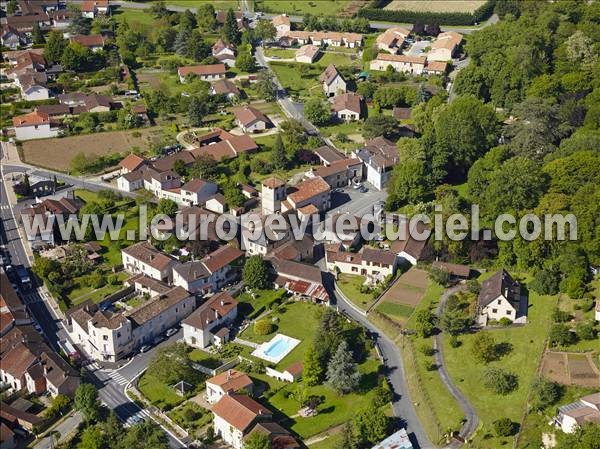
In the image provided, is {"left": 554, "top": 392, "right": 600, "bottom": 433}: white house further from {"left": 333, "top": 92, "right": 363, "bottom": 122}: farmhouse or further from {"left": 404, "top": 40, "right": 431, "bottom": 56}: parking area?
{"left": 404, "top": 40, "right": 431, "bottom": 56}: parking area

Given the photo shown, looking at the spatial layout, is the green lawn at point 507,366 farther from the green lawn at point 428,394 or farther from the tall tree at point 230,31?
the tall tree at point 230,31

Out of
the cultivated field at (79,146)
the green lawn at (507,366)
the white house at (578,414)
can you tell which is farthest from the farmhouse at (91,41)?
the white house at (578,414)

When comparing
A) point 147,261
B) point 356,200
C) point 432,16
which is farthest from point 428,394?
point 432,16

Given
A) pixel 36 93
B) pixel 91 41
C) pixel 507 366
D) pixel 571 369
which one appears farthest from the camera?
pixel 91 41

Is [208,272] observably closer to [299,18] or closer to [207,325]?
[207,325]

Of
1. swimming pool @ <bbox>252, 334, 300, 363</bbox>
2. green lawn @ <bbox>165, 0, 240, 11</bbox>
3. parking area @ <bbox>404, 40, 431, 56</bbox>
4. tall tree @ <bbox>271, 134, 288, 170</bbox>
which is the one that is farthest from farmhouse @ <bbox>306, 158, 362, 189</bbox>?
green lawn @ <bbox>165, 0, 240, 11</bbox>

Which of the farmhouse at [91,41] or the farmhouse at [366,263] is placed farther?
the farmhouse at [91,41]
